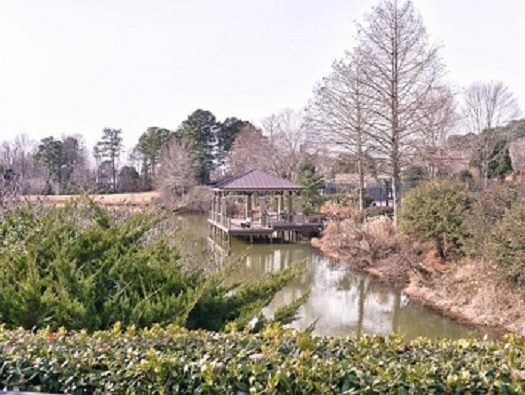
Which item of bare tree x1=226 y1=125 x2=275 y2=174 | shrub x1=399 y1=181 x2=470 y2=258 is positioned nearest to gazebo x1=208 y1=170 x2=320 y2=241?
shrub x1=399 y1=181 x2=470 y2=258

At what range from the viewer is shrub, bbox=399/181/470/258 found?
11.3m

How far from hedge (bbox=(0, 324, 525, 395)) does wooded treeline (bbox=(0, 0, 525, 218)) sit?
4.60 metres

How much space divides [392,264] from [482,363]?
9787mm

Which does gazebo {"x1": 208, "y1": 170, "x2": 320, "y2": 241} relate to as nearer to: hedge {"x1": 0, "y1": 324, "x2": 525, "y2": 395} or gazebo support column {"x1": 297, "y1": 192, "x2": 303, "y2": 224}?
gazebo support column {"x1": 297, "y1": 192, "x2": 303, "y2": 224}

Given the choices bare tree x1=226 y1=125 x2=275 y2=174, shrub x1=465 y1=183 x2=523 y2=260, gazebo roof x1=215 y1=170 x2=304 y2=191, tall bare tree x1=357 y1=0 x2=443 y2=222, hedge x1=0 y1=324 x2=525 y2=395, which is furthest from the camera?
bare tree x1=226 y1=125 x2=275 y2=174

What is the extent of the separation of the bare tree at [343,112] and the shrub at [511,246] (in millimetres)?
8564

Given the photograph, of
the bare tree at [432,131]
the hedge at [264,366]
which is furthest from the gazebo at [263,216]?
the hedge at [264,366]

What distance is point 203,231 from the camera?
71.4 ft

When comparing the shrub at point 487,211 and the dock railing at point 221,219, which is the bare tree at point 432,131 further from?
the dock railing at point 221,219

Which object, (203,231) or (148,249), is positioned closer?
(148,249)

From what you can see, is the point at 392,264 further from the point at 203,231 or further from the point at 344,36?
the point at 203,231

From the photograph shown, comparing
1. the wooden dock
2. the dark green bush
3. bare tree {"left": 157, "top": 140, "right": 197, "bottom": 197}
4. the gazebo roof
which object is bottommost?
the wooden dock

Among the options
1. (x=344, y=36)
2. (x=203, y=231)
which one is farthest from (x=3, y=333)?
(x=203, y=231)

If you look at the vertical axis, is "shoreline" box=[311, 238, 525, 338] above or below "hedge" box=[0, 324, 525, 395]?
below
